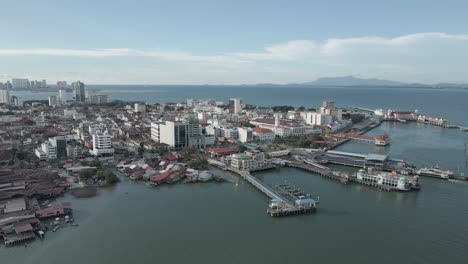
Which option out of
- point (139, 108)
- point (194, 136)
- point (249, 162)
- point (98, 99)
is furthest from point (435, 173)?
point (98, 99)

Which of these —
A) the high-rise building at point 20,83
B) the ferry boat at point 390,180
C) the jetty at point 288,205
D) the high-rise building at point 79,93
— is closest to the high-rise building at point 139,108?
the high-rise building at point 79,93

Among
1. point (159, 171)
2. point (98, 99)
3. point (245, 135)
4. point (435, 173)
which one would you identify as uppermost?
point (98, 99)

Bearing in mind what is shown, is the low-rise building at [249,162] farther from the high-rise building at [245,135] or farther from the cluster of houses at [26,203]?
the cluster of houses at [26,203]

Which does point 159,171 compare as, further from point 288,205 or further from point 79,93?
point 79,93

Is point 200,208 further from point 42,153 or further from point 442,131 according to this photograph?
point 442,131

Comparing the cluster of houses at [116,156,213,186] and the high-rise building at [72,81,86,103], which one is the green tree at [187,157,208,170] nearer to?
the cluster of houses at [116,156,213,186]

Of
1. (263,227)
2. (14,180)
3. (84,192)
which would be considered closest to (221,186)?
(263,227)
